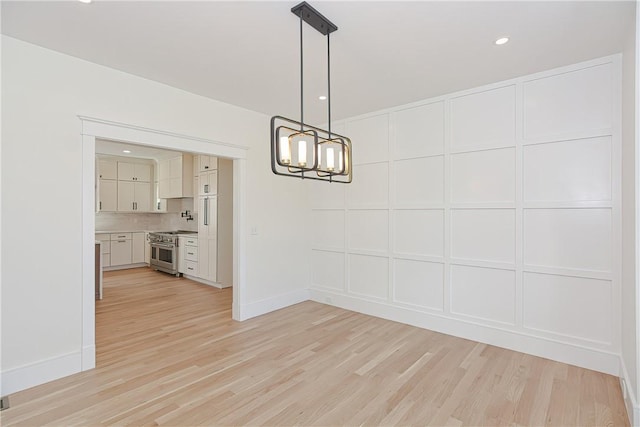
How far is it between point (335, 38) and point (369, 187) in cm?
227

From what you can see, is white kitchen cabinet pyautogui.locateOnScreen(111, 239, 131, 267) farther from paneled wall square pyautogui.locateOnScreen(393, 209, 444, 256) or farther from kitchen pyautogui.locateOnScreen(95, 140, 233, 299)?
paneled wall square pyautogui.locateOnScreen(393, 209, 444, 256)

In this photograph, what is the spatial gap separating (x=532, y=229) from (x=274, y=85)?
3.08m

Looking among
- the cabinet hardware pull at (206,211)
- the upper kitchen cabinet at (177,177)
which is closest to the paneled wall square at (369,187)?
the cabinet hardware pull at (206,211)

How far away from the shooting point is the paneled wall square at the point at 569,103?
9.25 feet

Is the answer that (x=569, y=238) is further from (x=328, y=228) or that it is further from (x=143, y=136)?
(x=143, y=136)

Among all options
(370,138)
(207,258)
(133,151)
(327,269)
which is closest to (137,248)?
(133,151)

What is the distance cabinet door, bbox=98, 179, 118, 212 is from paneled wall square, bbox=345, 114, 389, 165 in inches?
255

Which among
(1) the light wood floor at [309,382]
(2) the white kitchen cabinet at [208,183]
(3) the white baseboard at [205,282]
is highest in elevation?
(2) the white kitchen cabinet at [208,183]

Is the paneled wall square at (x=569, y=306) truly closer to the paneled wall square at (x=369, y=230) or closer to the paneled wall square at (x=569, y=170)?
the paneled wall square at (x=569, y=170)

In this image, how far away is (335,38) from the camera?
2.50m

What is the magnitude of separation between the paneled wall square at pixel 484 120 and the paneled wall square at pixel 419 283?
4.82 ft

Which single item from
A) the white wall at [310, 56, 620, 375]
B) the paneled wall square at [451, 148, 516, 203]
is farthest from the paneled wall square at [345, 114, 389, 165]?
the paneled wall square at [451, 148, 516, 203]

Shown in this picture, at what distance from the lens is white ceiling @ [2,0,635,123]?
7.01 ft

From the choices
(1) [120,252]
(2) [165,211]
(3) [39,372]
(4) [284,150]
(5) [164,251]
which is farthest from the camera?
(2) [165,211]
